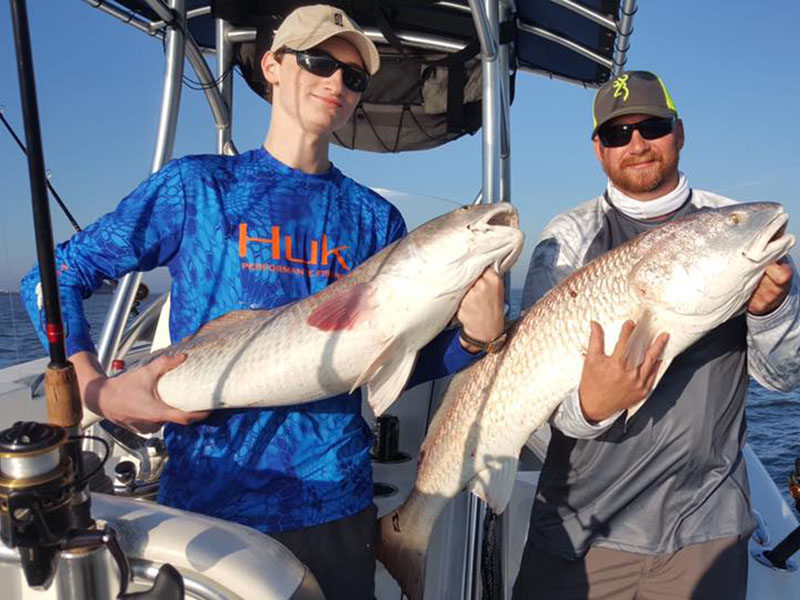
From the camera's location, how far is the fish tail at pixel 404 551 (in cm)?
243

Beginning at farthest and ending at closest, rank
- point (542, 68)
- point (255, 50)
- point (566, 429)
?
point (542, 68), point (255, 50), point (566, 429)

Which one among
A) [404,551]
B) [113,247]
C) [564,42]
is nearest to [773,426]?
[564,42]

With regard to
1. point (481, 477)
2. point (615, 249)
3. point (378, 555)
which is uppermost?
point (615, 249)

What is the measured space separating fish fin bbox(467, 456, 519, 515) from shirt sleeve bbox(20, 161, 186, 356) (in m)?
1.59

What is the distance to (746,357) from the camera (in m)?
2.45

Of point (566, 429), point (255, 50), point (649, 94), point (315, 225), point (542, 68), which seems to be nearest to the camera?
point (315, 225)

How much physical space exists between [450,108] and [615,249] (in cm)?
281

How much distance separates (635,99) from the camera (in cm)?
253

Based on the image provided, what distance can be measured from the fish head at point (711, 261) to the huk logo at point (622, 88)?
614mm

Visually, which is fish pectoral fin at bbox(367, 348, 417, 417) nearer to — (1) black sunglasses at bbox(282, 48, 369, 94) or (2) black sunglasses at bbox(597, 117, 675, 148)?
(1) black sunglasses at bbox(282, 48, 369, 94)

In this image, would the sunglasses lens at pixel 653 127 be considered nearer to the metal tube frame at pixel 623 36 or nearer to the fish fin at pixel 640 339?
the fish fin at pixel 640 339

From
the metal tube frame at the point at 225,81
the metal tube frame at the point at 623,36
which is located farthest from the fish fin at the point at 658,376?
the metal tube frame at the point at 225,81

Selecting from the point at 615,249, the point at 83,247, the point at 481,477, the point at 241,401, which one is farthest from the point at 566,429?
the point at 83,247

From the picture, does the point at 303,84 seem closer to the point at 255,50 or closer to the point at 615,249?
the point at 615,249
